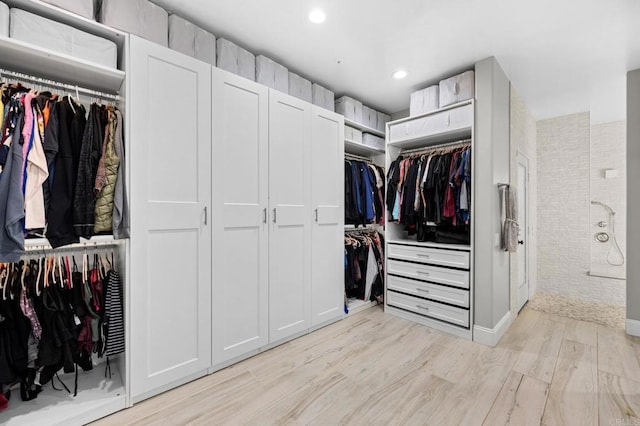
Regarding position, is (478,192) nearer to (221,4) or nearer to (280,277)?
(280,277)

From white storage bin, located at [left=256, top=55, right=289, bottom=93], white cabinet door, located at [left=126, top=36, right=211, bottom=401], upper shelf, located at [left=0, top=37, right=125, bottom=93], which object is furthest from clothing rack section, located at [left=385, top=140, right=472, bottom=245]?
upper shelf, located at [left=0, top=37, right=125, bottom=93]

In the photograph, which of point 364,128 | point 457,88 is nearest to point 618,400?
point 457,88

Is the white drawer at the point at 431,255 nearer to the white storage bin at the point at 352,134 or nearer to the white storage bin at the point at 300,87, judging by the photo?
the white storage bin at the point at 352,134

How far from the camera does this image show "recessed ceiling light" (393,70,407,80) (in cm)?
287

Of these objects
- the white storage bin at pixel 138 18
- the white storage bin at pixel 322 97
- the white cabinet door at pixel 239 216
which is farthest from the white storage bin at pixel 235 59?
the white storage bin at pixel 322 97

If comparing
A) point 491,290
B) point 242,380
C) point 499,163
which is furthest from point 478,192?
point 242,380

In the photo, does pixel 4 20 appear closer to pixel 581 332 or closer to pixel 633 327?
pixel 581 332


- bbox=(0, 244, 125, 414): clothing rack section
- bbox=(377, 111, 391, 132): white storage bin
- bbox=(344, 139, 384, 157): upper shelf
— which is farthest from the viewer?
bbox=(377, 111, 391, 132): white storage bin

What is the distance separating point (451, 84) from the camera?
2.82 metres

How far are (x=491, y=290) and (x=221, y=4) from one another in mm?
3217

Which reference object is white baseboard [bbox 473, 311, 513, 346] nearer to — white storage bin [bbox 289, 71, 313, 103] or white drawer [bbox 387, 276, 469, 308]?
white drawer [bbox 387, 276, 469, 308]

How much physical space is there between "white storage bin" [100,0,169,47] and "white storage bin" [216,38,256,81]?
39cm

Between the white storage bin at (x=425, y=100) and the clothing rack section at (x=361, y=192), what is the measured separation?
841 mm

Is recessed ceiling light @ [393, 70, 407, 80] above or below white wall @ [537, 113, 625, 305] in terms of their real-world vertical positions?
above
